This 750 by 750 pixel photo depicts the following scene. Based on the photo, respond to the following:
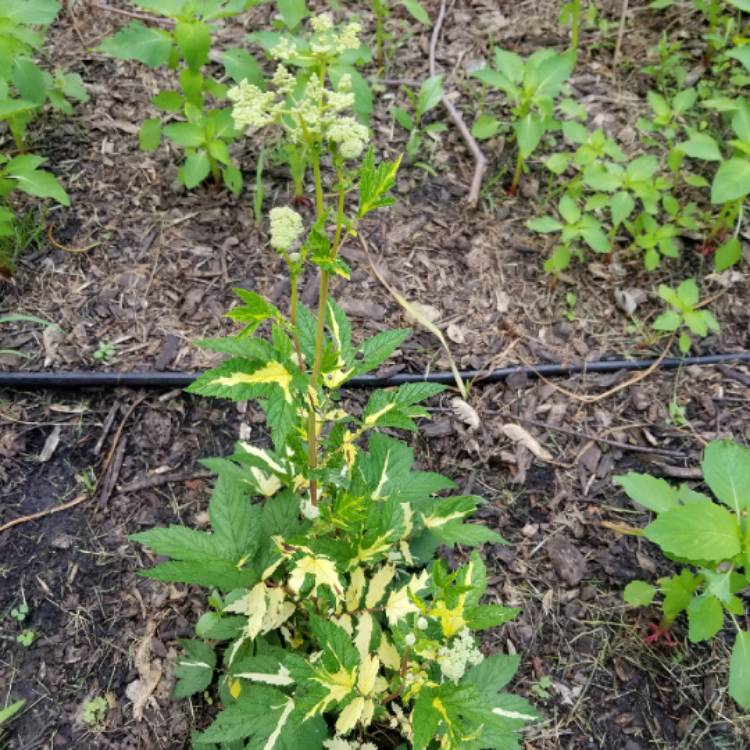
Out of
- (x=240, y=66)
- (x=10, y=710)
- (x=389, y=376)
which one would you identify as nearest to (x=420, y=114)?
(x=240, y=66)

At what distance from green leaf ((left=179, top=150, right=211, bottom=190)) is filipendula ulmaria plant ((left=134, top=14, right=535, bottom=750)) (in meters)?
1.27

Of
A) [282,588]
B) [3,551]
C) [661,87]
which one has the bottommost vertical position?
[3,551]

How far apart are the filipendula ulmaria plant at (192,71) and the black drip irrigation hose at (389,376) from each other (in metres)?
0.83

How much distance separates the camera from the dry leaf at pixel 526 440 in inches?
102

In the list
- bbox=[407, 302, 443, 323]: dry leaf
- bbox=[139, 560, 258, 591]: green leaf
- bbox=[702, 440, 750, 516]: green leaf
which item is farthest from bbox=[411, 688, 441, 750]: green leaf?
bbox=[407, 302, 443, 323]: dry leaf

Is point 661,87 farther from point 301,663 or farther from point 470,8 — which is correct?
point 301,663

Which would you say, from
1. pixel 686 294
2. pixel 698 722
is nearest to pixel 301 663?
pixel 698 722

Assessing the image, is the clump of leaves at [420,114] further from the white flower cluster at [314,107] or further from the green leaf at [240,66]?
the white flower cluster at [314,107]

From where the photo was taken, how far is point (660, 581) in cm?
210

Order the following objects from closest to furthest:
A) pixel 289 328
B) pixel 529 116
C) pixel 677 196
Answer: pixel 289 328 → pixel 529 116 → pixel 677 196

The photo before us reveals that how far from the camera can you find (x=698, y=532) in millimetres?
1836

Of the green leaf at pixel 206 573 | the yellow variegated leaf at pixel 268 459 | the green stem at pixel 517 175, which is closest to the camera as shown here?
the green leaf at pixel 206 573

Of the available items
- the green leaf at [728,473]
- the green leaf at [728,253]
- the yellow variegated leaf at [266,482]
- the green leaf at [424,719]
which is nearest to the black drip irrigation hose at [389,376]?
the green leaf at [728,253]

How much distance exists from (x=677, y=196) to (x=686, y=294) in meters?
0.80
